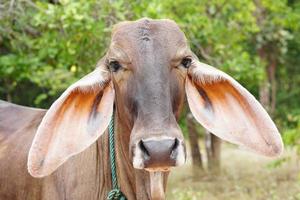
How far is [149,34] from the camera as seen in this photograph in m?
3.70

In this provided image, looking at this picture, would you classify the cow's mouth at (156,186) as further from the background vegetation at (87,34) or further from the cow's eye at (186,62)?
the background vegetation at (87,34)

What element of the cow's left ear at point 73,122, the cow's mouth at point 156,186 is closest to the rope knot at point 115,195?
the cow's mouth at point 156,186

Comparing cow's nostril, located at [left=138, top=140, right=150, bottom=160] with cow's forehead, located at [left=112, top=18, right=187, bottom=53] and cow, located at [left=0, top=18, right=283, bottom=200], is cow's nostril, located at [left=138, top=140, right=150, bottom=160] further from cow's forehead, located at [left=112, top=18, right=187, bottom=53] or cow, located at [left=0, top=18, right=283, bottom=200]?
cow's forehead, located at [left=112, top=18, right=187, bottom=53]

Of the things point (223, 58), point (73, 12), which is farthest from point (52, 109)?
point (223, 58)

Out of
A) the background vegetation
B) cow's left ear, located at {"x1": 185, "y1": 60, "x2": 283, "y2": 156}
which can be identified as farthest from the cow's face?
the background vegetation

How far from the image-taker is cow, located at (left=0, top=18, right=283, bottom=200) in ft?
11.3

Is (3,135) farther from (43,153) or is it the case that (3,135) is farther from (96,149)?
(43,153)

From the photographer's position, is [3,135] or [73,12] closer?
[3,135]

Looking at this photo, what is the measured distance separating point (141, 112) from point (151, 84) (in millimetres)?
150

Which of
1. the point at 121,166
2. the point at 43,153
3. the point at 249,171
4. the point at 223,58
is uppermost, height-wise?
the point at 43,153

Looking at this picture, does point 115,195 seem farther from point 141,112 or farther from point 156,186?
point 141,112

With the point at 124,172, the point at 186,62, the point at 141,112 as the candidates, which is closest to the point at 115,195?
the point at 124,172

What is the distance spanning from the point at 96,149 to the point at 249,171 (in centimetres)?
799

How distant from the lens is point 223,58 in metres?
10.1
